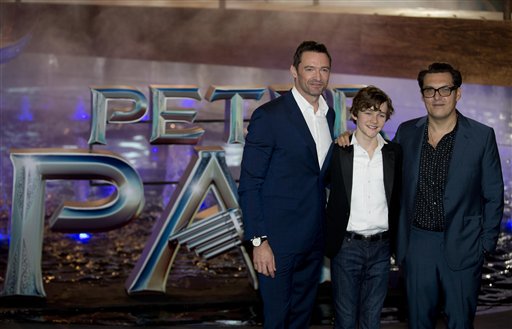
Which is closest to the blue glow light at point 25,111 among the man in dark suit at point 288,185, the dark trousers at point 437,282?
the man in dark suit at point 288,185

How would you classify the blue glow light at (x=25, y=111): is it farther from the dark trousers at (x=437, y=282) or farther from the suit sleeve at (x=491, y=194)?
the suit sleeve at (x=491, y=194)

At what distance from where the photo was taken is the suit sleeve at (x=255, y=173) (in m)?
3.57

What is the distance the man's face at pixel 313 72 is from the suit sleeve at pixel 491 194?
0.73 m

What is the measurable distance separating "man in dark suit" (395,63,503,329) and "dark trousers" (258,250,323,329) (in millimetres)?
385

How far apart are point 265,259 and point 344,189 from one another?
0.43m

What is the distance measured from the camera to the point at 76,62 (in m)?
8.61

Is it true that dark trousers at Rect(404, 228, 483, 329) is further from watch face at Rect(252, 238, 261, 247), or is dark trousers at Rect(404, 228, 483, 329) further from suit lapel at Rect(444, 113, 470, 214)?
watch face at Rect(252, 238, 261, 247)

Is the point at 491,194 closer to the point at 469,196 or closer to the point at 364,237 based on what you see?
the point at 469,196

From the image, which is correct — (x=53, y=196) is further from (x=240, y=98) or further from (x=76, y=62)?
(x=240, y=98)

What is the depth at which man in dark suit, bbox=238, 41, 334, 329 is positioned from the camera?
3.59 meters

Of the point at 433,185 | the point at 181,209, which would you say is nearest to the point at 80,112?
the point at 181,209

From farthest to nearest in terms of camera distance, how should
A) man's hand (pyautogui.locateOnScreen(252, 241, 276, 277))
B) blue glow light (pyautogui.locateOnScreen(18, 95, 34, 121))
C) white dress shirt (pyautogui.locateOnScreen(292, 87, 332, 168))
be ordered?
→ blue glow light (pyautogui.locateOnScreen(18, 95, 34, 121)), white dress shirt (pyautogui.locateOnScreen(292, 87, 332, 168)), man's hand (pyautogui.locateOnScreen(252, 241, 276, 277))

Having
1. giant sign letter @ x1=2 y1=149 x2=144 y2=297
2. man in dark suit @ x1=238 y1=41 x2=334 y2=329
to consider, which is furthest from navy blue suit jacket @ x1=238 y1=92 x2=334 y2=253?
giant sign letter @ x1=2 y1=149 x2=144 y2=297

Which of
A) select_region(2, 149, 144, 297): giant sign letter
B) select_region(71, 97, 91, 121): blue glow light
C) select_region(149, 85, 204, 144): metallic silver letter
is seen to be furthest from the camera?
select_region(71, 97, 91, 121): blue glow light
